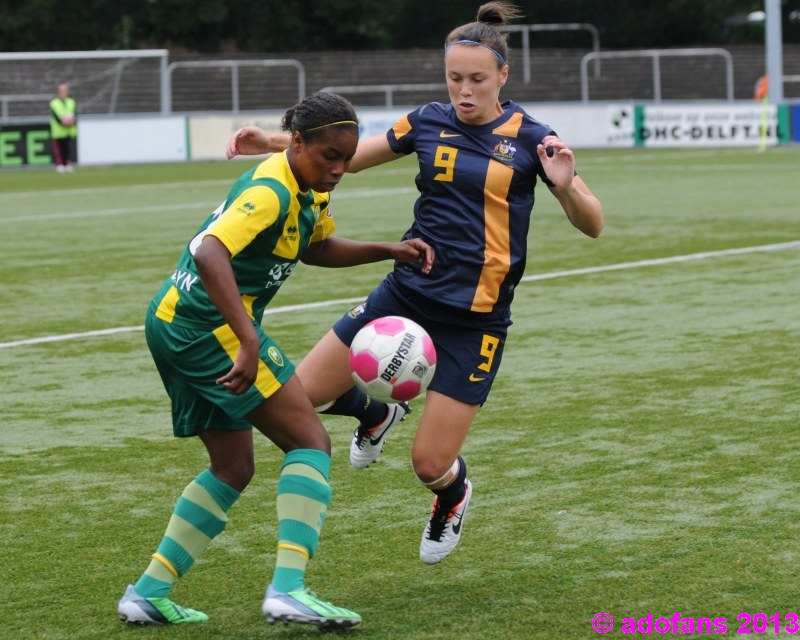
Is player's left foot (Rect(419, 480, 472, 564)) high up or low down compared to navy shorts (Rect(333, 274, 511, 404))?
down

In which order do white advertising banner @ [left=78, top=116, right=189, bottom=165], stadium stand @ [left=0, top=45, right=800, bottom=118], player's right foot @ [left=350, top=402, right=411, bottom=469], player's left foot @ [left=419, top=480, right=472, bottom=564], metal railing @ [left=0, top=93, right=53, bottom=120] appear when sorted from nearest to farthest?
player's left foot @ [left=419, top=480, right=472, bottom=564], player's right foot @ [left=350, top=402, right=411, bottom=469], white advertising banner @ [left=78, top=116, right=189, bottom=165], metal railing @ [left=0, top=93, right=53, bottom=120], stadium stand @ [left=0, top=45, right=800, bottom=118]

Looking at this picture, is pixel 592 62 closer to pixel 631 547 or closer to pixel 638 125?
pixel 638 125

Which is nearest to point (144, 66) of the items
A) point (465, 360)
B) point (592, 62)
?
point (592, 62)

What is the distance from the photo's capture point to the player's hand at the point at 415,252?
516 centimetres

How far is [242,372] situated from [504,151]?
153 cm

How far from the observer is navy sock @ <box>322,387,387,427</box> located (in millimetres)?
5762

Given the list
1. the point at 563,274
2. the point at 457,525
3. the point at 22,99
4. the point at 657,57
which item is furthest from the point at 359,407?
the point at 657,57

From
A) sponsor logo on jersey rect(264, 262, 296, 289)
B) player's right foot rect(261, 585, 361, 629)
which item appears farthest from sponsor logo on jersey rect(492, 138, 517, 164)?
player's right foot rect(261, 585, 361, 629)

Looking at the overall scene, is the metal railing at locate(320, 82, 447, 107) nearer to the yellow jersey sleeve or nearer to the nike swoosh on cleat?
the nike swoosh on cleat

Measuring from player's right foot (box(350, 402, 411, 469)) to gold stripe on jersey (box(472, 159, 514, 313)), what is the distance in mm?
819

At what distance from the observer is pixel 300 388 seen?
14.9ft

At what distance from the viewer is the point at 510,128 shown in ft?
17.4

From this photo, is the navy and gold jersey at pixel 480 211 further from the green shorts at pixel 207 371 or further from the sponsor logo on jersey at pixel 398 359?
the green shorts at pixel 207 371

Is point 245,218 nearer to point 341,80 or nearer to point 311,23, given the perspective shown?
point 341,80
